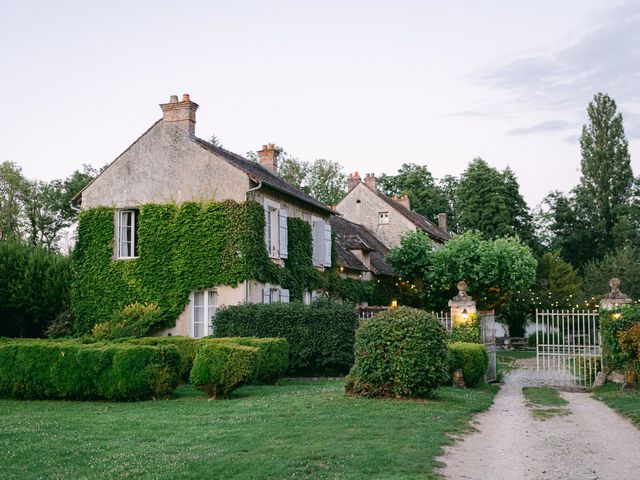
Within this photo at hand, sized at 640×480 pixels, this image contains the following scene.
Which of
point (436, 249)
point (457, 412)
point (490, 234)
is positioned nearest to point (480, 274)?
point (436, 249)

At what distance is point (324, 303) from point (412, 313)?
24.9 ft

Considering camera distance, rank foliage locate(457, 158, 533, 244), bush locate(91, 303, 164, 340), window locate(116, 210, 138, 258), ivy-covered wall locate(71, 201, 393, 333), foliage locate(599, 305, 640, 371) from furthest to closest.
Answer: foliage locate(457, 158, 533, 244), window locate(116, 210, 138, 258), ivy-covered wall locate(71, 201, 393, 333), bush locate(91, 303, 164, 340), foliage locate(599, 305, 640, 371)

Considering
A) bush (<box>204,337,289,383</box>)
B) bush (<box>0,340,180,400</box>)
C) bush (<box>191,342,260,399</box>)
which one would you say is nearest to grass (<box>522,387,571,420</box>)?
bush (<box>191,342,260,399</box>)

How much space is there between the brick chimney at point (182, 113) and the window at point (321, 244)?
6.51m

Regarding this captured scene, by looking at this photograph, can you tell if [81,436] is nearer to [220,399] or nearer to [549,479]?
[220,399]

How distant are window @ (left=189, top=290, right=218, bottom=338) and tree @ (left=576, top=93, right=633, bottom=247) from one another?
1669 inches

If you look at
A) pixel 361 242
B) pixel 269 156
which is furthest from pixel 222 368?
pixel 361 242

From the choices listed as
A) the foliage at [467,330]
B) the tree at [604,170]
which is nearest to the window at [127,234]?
the foliage at [467,330]

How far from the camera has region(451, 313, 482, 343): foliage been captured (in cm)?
2032

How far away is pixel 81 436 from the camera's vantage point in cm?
1010

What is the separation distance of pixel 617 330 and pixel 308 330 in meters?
8.04

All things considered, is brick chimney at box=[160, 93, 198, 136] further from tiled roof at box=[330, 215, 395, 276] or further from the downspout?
tiled roof at box=[330, 215, 395, 276]

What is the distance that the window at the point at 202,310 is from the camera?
23266mm

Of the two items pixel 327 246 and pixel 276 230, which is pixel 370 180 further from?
pixel 276 230
